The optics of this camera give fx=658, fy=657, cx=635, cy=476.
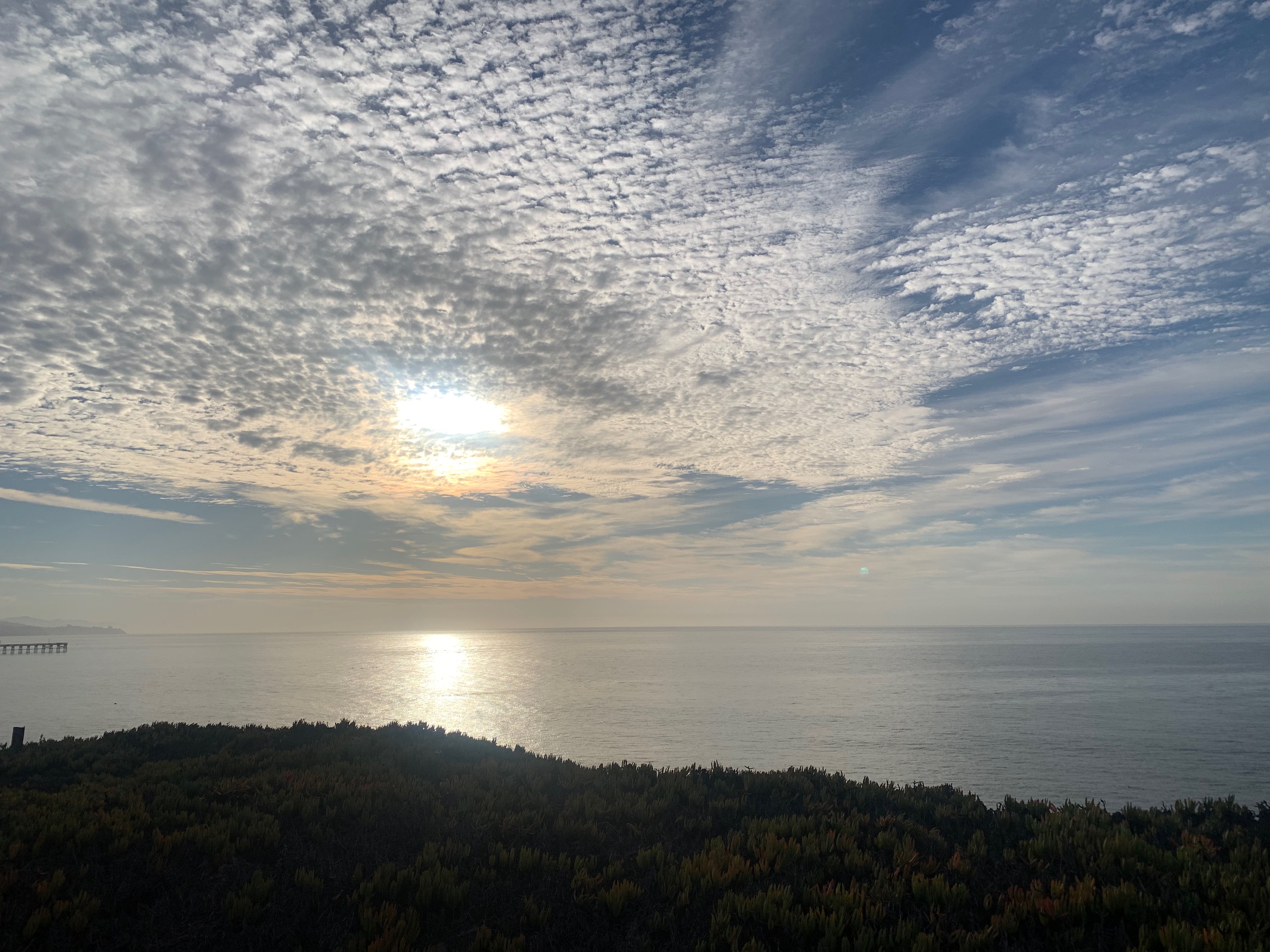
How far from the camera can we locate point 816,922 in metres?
8.26

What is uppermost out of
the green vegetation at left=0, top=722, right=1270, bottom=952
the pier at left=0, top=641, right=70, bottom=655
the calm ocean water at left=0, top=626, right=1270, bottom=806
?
the pier at left=0, top=641, right=70, bottom=655

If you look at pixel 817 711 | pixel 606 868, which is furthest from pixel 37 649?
pixel 606 868

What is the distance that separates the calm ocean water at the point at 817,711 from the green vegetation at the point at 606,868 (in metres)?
15.4

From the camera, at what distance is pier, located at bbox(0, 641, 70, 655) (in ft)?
547

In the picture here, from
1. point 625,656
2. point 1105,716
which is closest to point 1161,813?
point 1105,716

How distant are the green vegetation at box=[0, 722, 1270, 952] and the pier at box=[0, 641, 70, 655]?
20421 centimetres

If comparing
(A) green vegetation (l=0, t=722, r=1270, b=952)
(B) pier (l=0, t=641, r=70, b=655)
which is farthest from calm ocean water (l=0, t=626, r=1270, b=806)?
(B) pier (l=0, t=641, r=70, b=655)

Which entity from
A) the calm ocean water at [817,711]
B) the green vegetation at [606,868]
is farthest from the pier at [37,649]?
the green vegetation at [606,868]

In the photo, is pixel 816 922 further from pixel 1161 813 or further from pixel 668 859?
pixel 1161 813

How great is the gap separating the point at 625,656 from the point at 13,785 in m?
168

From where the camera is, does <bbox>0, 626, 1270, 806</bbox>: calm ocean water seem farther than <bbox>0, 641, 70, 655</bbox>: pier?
No

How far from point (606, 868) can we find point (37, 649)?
245286 millimetres

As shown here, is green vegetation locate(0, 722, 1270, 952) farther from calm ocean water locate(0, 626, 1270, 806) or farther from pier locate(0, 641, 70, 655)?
pier locate(0, 641, 70, 655)

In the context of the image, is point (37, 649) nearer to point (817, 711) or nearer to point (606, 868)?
point (817, 711)
